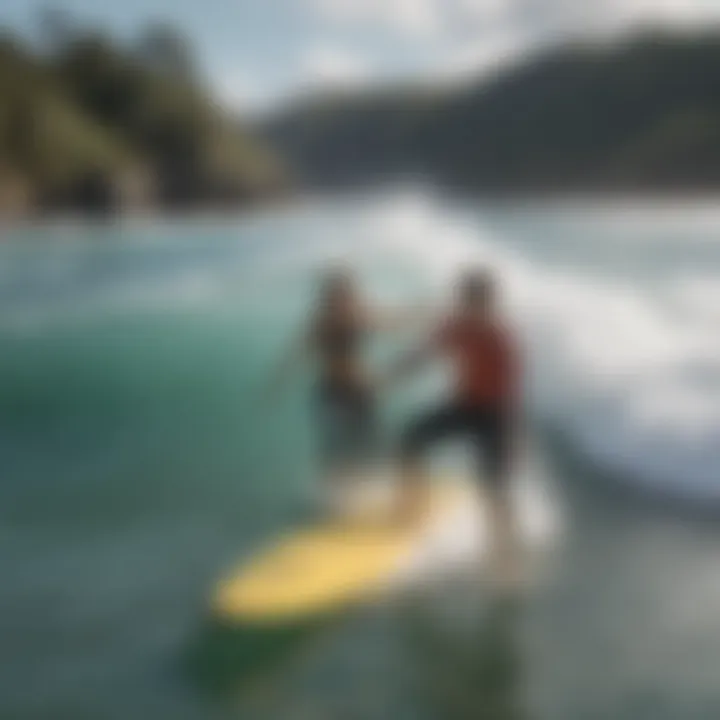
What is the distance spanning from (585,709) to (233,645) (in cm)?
42

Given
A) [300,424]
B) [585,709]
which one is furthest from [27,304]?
[585,709]

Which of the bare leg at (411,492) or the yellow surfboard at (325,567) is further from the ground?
the bare leg at (411,492)

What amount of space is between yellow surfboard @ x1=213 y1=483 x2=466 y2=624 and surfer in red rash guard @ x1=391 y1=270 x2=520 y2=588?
0.03 metres

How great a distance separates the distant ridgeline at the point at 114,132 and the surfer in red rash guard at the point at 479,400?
0.30 m

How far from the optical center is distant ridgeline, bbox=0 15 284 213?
1.51 meters

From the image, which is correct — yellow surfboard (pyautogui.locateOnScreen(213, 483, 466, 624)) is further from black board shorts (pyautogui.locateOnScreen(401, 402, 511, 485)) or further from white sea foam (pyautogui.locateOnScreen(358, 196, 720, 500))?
white sea foam (pyautogui.locateOnScreen(358, 196, 720, 500))

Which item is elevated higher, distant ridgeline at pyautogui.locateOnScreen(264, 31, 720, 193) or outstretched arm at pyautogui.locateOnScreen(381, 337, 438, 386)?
distant ridgeline at pyautogui.locateOnScreen(264, 31, 720, 193)

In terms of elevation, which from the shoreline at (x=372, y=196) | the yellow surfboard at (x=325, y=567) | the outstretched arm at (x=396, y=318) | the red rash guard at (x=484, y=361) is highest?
the shoreline at (x=372, y=196)

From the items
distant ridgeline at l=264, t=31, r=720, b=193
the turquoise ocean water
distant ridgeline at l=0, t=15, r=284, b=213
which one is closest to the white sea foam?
the turquoise ocean water

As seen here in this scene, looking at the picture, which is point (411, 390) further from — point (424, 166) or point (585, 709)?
point (585, 709)

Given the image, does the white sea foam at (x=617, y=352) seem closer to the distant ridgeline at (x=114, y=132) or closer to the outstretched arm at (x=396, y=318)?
the outstretched arm at (x=396, y=318)

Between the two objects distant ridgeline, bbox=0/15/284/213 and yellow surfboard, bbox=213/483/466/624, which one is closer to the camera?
yellow surfboard, bbox=213/483/466/624

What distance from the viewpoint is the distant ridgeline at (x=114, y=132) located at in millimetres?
1512

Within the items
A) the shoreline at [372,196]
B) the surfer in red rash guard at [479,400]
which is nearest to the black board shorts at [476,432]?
the surfer in red rash guard at [479,400]
